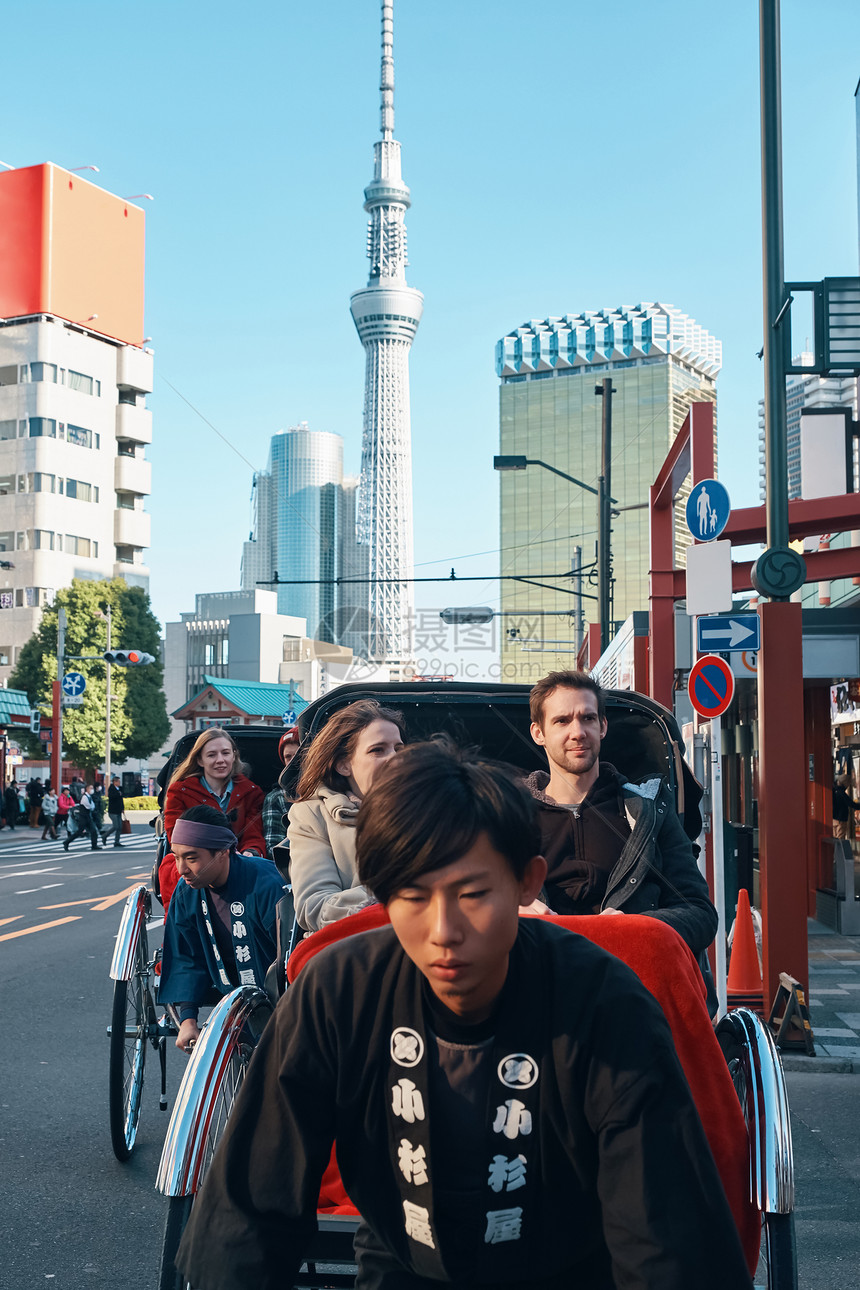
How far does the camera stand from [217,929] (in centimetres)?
511

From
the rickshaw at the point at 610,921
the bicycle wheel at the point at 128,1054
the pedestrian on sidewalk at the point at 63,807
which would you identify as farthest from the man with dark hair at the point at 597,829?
the pedestrian on sidewalk at the point at 63,807

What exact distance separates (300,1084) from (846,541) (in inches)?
698

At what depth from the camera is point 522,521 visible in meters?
114

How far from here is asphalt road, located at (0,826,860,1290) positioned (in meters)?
4.32

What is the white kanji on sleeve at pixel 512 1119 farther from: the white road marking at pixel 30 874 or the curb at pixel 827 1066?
the white road marking at pixel 30 874

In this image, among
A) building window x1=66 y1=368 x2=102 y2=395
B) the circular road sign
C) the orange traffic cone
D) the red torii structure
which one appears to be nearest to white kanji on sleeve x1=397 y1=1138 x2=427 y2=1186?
the red torii structure

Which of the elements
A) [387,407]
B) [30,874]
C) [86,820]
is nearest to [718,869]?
[30,874]

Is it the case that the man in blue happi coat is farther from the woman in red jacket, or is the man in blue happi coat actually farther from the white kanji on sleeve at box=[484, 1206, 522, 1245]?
the white kanji on sleeve at box=[484, 1206, 522, 1245]

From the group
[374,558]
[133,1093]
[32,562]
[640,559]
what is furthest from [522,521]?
[133,1093]

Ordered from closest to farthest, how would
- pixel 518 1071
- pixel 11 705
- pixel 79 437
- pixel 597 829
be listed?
1. pixel 518 1071
2. pixel 597 829
3. pixel 11 705
4. pixel 79 437

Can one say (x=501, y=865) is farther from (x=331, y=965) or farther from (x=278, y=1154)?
(x=278, y=1154)

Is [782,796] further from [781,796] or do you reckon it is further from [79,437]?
[79,437]

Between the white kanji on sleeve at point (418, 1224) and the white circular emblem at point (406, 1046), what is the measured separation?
0.72ft

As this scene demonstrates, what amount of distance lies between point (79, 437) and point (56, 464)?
2344 millimetres
